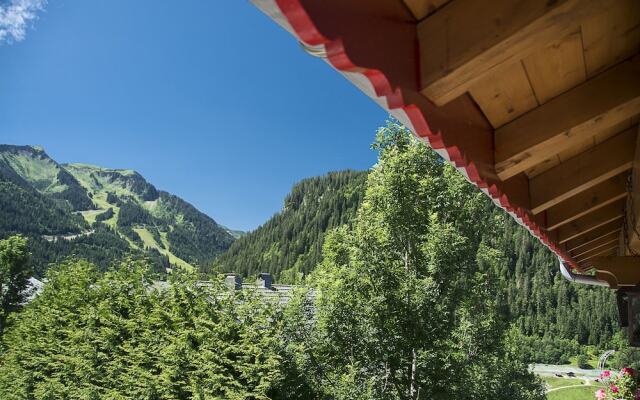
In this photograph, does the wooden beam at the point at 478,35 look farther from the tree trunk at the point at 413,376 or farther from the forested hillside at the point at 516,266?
the forested hillside at the point at 516,266

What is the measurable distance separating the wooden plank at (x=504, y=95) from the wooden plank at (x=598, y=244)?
3204 millimetres

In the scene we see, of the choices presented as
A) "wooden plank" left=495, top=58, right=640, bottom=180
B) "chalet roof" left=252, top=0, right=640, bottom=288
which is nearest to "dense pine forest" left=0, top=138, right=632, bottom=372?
"chalet roof" left=252, top=0, right=640, bottom=288

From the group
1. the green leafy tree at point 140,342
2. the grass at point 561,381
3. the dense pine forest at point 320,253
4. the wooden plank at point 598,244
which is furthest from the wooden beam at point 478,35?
the grass at point 561,381

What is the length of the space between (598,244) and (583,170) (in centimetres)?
282

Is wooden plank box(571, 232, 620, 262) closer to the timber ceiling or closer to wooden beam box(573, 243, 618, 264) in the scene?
wooden beam box(573, 243, 618, 264)

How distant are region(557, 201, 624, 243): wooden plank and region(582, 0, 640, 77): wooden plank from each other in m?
2.08

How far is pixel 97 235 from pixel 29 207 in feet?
79.7

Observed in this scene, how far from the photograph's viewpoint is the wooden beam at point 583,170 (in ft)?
7.36

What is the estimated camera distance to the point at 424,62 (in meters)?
1.09

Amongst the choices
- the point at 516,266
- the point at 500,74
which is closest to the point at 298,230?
the point at 516,266

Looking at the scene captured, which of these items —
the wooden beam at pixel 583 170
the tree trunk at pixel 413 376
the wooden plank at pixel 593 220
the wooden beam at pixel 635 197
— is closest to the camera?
the wooden beam at pixel 635 197

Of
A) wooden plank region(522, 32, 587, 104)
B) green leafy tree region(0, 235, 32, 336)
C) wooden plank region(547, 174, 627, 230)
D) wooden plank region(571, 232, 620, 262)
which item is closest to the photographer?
wooden plank region(522, 32, 587, 104)

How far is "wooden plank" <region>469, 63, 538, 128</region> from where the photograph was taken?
1369mm

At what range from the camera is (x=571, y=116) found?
1633 mm
